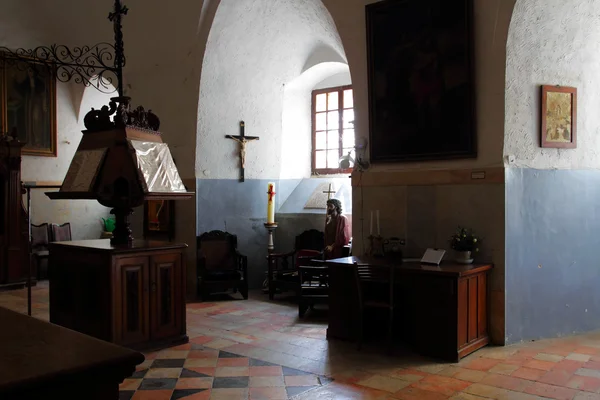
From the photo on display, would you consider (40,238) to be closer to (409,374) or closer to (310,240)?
(310,240)

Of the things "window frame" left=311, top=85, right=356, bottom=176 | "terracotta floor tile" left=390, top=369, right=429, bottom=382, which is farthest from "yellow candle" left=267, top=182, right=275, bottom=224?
"terracotta floor tile" left=390, top=369, right=429, bottom=382

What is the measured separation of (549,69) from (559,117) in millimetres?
470

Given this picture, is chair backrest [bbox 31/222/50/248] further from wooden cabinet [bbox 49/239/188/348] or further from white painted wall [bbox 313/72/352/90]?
white painted wall [bbox 313/72/352/90]

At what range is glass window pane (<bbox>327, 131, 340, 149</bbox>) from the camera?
28.1 feet

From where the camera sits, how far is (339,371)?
169 inches

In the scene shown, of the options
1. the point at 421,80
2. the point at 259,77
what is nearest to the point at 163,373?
the point at 421,80

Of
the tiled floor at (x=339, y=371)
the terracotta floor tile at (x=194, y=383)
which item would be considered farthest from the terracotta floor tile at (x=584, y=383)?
the terracotta floor tile at (x=194, y=383)

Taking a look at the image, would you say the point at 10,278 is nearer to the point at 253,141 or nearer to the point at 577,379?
the point at 253,141

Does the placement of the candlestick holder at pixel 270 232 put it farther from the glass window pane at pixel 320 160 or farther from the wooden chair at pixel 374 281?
the wooden chair at pixel 374 281

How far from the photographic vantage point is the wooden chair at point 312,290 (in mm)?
6199

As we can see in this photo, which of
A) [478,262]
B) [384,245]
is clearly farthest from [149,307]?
[478,262]

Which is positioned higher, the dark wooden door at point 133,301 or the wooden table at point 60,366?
the wooden table at point 60,366

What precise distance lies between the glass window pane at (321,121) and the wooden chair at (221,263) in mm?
2318

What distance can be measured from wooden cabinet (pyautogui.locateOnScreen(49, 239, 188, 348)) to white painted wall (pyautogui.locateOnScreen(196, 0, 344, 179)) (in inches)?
115
